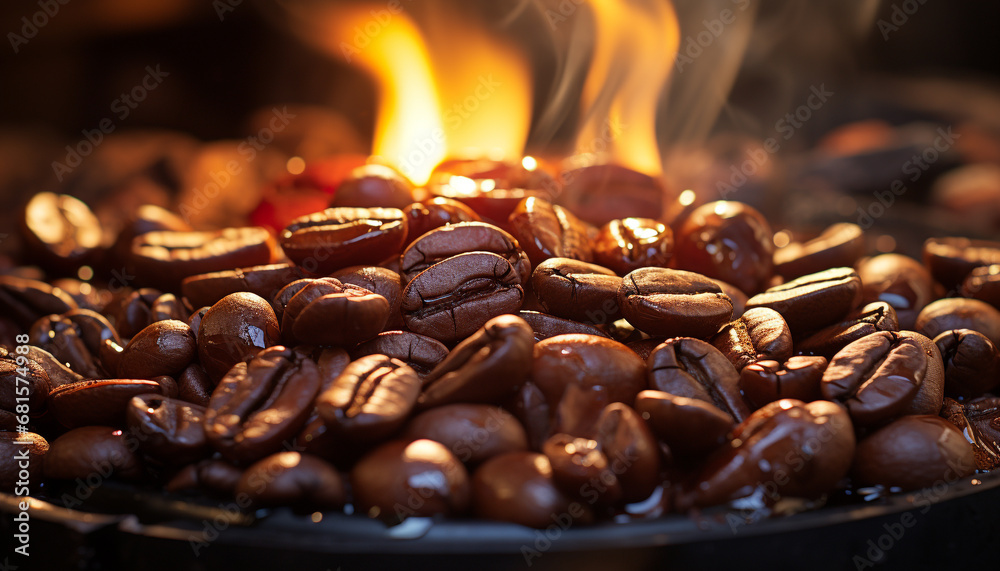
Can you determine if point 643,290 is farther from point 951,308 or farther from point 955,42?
point 955,42

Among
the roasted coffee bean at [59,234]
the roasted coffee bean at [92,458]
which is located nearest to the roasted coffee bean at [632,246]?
the roasted coffee bean at [92,458]

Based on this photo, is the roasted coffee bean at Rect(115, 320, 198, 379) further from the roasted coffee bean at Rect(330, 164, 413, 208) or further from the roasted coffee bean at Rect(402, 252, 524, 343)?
the roasted coffee bean at Rect(330, 164, 413, 208)

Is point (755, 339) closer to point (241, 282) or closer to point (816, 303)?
point (816, 303)

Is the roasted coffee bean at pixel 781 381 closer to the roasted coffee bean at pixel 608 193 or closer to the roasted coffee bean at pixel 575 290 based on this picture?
the roasted coffee bean at pixel 575 290

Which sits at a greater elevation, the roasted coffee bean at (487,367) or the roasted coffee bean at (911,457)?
the roasted coffee bean at (487,367)

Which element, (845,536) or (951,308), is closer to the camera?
(845,536)

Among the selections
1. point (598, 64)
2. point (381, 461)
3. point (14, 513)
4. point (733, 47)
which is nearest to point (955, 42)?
point (733, 47)

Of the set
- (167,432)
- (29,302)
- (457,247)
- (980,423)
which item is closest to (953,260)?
(980,423)
